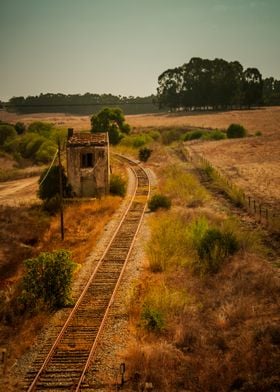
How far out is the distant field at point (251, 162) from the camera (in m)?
33.4

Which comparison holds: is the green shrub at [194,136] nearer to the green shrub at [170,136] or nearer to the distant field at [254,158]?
the green shrub at [170,136]

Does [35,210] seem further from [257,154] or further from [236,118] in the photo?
[236,118]

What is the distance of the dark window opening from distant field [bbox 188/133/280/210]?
12.5 metres

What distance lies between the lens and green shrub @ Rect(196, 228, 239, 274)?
1748cm

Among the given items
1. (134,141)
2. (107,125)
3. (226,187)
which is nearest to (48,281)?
(226,187)

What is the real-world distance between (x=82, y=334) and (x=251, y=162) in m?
38.4

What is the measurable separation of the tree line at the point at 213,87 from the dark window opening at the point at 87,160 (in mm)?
98421

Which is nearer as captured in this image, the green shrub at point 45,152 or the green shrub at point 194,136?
the green shrub at point 45,152

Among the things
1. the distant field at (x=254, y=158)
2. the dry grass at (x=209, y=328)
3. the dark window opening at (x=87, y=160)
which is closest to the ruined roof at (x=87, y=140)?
the dark window opening at (x=87, y=160)

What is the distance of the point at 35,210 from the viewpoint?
101 feet

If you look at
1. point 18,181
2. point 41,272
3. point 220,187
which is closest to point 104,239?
point 41,272

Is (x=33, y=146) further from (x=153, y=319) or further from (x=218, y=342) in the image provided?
(x=218, y=342)

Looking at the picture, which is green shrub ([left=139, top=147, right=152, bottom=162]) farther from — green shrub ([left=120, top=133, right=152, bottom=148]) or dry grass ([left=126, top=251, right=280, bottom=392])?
dry grass ([left=126, top=251, right=280, bottom=392])

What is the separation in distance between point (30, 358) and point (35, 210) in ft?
65.3
